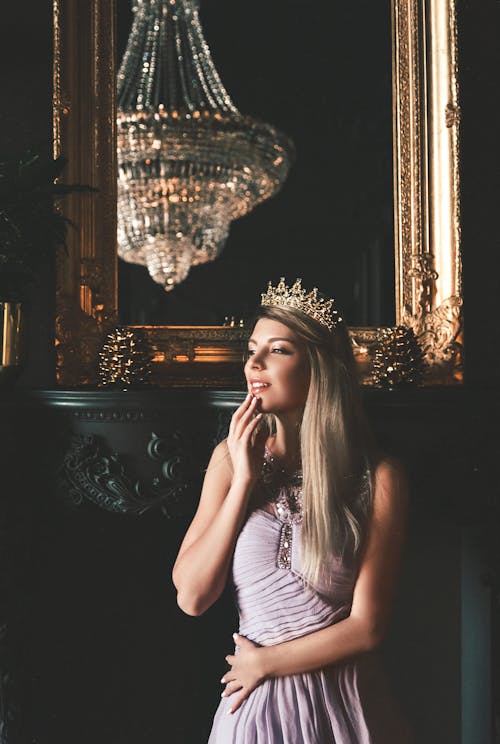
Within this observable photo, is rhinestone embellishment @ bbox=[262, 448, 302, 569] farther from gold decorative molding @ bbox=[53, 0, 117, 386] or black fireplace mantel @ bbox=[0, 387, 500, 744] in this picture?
gold decorative molding @ bbox=[53, 0, 117, 386]

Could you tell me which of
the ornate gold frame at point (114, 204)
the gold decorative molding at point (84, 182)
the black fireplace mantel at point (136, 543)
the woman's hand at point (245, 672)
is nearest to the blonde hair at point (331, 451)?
the woman's hand at point (245, 672)

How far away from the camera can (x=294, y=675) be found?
1.86m

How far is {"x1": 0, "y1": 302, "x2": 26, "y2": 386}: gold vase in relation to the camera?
2.42 metres

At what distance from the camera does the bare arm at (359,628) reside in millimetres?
1816

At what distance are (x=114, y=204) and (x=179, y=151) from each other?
0.28 m

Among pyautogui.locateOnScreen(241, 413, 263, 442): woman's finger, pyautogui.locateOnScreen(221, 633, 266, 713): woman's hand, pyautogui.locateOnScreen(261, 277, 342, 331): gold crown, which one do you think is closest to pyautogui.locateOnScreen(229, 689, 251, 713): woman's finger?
pyautogui.locateOnScreen(221, 633, 266, 713): woman's hand

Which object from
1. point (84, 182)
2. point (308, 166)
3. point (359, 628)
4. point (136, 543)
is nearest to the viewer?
point (359, 628)

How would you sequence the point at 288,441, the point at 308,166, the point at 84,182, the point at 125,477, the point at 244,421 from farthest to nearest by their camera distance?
the point at 308,166 → the point at 84,182 → the point at 125,477 → the point at 288,441 → the point at 244,421

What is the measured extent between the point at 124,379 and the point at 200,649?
1.12 meters

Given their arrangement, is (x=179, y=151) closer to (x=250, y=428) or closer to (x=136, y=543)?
(x=250, y=428)

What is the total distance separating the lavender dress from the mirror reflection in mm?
1006

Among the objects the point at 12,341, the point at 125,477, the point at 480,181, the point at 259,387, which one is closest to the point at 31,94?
the point at 12,341

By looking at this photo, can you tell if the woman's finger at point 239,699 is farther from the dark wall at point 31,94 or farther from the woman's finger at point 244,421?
the dark wall at point 31,94

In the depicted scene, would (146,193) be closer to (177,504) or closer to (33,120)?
(33,120)
